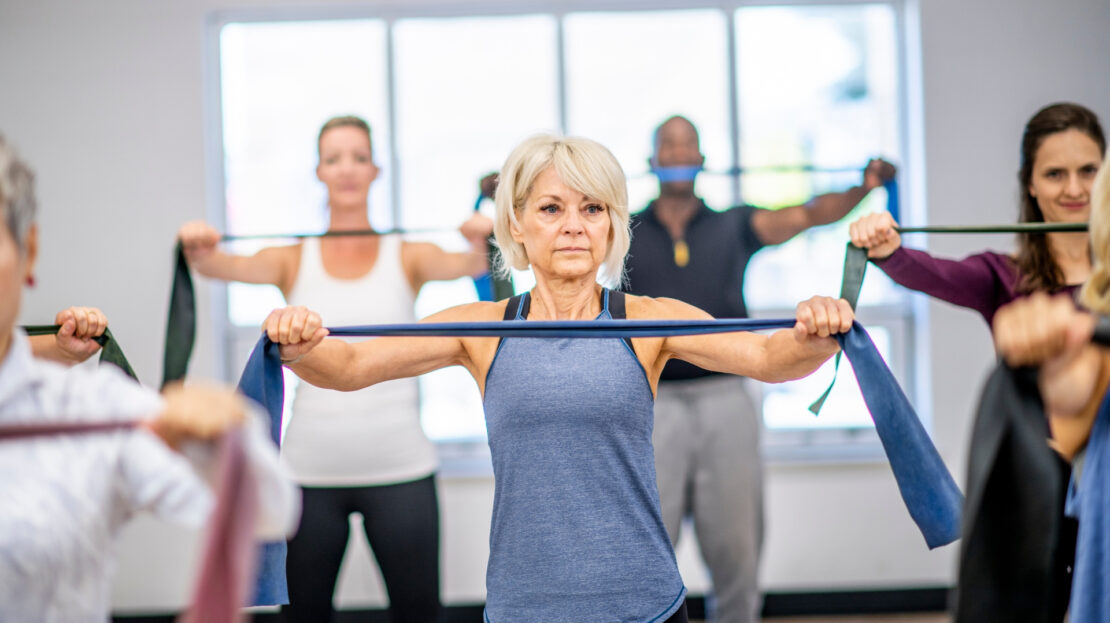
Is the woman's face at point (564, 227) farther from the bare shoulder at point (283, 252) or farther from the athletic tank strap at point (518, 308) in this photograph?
the bare shoulder at point (283, 252)

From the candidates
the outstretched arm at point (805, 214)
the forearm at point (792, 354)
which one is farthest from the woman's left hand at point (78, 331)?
the outstretched arm at point (805, 214)

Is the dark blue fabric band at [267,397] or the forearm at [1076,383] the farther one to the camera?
the dark blue fabric band at [267,397]

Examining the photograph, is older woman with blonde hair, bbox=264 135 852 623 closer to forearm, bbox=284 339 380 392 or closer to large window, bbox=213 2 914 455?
forearm, bbox=284 339 380 392

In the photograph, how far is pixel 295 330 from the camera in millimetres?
1811

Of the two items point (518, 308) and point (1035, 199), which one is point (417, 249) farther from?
point (1035, 199)

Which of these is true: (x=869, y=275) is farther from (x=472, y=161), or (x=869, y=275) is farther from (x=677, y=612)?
(x=677, y=612)

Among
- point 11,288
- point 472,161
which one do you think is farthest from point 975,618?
point 472,161

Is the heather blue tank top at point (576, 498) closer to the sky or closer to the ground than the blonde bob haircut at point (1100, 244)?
closer to the ground

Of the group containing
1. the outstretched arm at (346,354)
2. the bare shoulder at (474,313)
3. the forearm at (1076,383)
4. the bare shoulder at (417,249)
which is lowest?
the forearm at (1076,383)

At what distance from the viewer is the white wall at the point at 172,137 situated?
4.30m

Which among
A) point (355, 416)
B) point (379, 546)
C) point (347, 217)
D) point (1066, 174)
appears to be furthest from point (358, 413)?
point (1066, 174)

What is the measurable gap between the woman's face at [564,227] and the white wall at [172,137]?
8.63 ft

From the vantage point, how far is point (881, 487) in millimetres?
4367

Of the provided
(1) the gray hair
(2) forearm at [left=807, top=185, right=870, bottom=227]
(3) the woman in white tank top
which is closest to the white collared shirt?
(1) the gray hair
